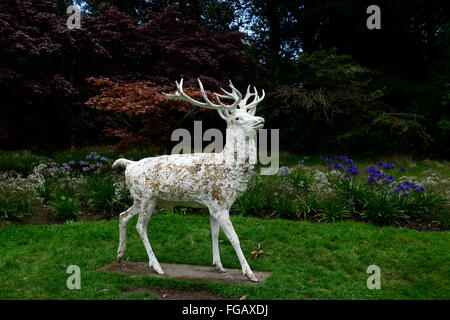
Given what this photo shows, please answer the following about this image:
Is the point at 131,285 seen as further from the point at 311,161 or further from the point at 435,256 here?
the point at 311,161

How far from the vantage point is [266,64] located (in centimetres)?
1631

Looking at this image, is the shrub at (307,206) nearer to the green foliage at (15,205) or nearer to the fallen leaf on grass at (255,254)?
the fallen leaf on grass at (255,254)

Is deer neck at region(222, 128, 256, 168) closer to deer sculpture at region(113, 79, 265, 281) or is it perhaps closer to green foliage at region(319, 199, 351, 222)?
deer sculpture at region(113, 79, 265, 281)

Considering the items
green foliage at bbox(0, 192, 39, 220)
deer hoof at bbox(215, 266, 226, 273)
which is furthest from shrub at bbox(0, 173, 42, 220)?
deer hoof at bbox(215, 266, 226, 273)

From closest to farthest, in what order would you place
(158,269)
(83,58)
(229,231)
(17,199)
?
(229,231), (158,269), (17,199), (83,58)

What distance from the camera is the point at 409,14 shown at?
15336 mm

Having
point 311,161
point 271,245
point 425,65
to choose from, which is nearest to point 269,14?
point 425,65

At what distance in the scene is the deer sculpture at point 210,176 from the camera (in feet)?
16.1

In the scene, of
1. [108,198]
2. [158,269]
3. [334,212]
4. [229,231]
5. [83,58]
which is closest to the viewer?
[229,231]

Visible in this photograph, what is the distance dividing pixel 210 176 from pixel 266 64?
1219cm

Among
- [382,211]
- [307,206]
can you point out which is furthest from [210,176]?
[382,211]

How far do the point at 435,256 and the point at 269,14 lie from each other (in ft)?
47.4

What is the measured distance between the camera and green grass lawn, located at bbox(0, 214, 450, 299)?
482cm

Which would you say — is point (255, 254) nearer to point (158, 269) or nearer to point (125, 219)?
point (158, 269)
